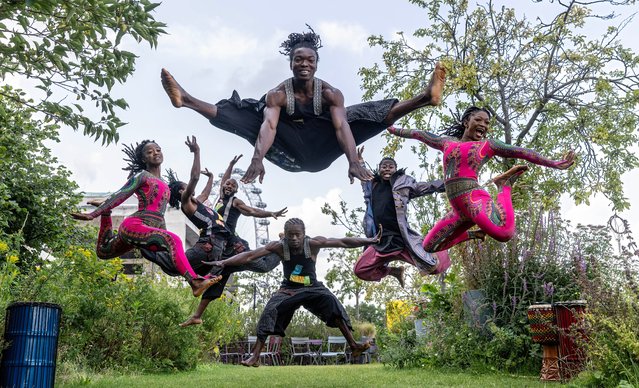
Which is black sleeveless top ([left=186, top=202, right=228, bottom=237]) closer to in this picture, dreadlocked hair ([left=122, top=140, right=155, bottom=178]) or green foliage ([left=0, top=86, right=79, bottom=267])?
dreadlocked hair ([left=122, top=140, right=155, bottom=178])

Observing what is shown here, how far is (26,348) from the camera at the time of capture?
7352 millimetres

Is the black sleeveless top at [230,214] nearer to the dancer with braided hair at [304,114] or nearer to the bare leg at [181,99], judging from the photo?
the dancer with braided hair at [304,114]

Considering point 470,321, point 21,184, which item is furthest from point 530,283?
point 21,184

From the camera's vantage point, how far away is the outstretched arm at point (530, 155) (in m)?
5.17

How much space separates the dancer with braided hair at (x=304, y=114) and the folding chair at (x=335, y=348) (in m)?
17.3

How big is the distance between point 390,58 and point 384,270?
9.09 m

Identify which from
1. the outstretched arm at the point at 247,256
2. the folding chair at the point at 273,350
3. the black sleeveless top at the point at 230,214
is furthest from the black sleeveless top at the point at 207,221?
the folding chair at the point at 273,350

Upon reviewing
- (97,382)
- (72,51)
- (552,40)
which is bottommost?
(97,382)

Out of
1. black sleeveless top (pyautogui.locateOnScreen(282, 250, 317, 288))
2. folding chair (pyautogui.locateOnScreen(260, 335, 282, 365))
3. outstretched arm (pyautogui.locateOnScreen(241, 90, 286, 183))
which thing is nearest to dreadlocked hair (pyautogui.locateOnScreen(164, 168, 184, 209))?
black sleeveless top (pyautogui.locateOnScreen(282, 250, 317, 288))

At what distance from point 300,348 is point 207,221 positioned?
16984mm

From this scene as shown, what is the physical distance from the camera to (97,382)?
972cm

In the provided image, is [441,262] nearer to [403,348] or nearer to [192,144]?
[192,144]

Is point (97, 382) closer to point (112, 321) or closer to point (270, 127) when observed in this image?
point (112, 321)

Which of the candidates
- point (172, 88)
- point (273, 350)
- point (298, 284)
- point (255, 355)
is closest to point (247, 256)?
point (298, 284)
